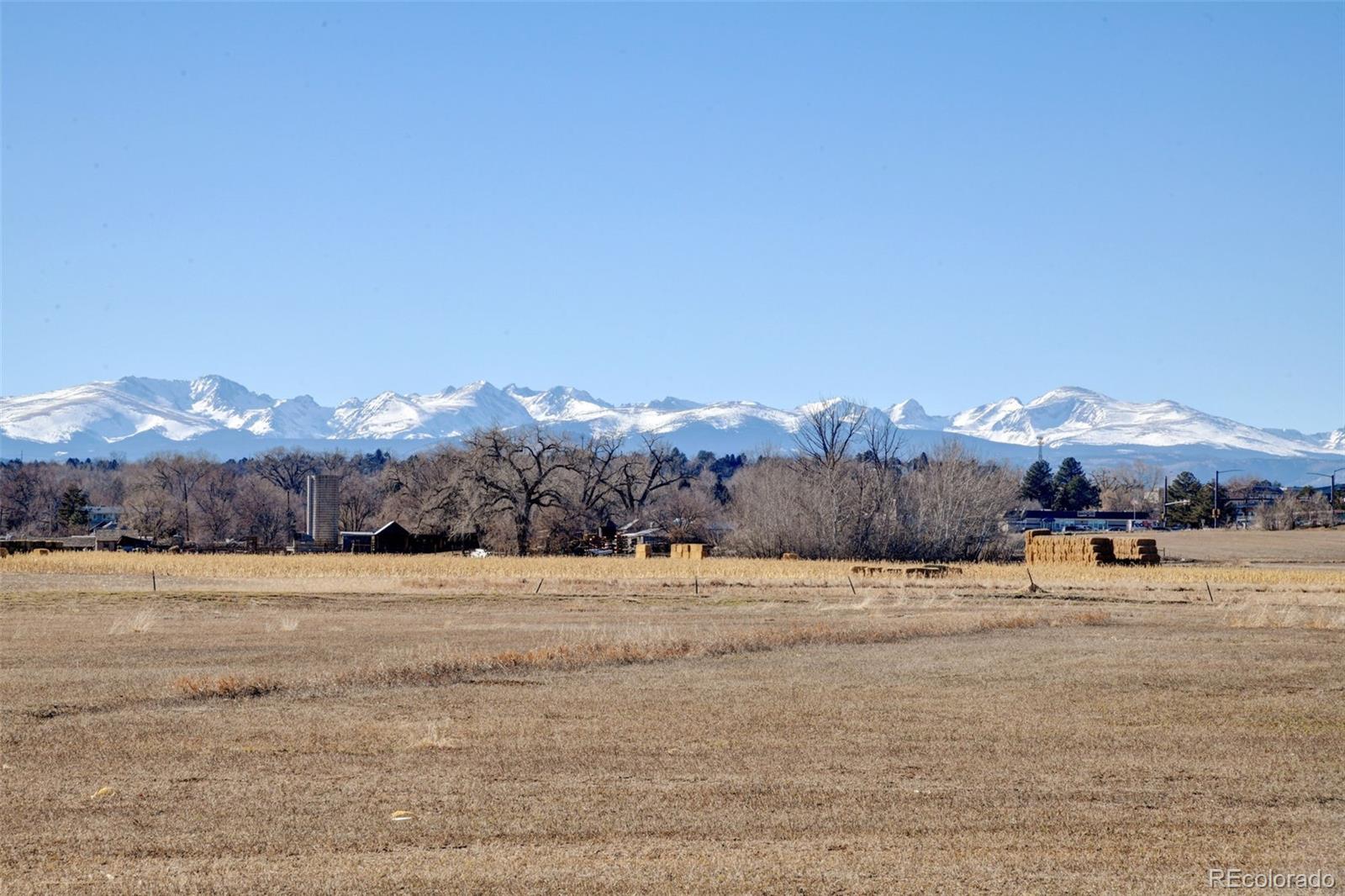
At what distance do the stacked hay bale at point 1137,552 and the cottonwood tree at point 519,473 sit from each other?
43121mm

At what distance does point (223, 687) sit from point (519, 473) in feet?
273

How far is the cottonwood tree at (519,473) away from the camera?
102000 millimetres

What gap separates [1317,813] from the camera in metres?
12.5

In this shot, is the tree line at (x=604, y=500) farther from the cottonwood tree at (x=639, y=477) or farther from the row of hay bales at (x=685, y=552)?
the row of hay bales at (x=685, y=552)

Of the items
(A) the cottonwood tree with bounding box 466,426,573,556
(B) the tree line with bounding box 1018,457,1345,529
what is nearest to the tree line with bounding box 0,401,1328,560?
(A) the cottonwood tree with bounding box 466,426,573,556

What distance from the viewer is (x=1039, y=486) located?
194 meters

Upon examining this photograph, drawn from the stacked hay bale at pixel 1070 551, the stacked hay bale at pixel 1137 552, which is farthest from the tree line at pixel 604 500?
the stacked hay bale at pixel 1137 552

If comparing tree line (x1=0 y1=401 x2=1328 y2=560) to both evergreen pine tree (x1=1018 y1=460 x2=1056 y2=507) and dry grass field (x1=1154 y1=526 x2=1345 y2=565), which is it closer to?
dry grass field (x1=1154 y1=526 x2=1345 y2=565)

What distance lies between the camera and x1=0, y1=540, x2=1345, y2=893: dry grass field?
10.7 m

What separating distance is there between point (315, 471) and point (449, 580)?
130 meters

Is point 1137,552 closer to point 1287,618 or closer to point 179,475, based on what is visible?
point 1287,618

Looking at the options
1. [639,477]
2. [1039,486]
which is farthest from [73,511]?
[1039,486]

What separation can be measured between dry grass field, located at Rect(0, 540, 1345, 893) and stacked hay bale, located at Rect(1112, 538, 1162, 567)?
1729 inches

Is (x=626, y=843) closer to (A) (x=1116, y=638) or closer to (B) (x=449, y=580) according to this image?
(A) (x=1116, y=638)
